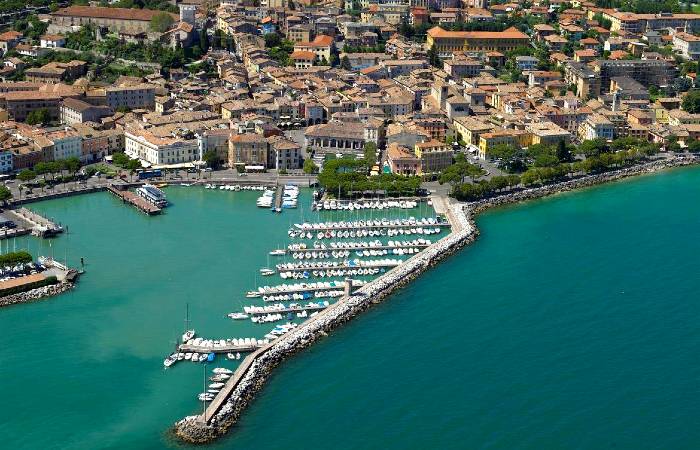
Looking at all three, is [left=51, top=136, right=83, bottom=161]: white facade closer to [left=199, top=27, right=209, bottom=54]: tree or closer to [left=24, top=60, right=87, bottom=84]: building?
[left=24, top=60, right=87, bottom=84]: building

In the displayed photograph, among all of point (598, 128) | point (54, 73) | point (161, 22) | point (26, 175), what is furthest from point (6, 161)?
point (598, 128)

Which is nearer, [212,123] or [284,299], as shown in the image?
[284,299]

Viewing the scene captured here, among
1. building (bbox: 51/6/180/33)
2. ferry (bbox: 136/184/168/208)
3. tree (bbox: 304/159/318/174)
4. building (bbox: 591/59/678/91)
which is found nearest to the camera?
ferry (bbox: 136/184/168/208)

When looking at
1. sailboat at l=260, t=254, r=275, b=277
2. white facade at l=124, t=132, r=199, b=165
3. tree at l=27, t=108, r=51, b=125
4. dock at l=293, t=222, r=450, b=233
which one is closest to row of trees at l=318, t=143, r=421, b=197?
dock at l=293, t=222, r=450, b=233

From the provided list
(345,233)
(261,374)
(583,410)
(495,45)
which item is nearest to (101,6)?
(495,45)

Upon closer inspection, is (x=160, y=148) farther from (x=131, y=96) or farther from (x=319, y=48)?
(x=319, y=48)

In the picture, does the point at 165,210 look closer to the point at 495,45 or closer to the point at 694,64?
the point at 495,45

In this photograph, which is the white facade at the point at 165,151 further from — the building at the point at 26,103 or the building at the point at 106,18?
the building at the point at 106,18
